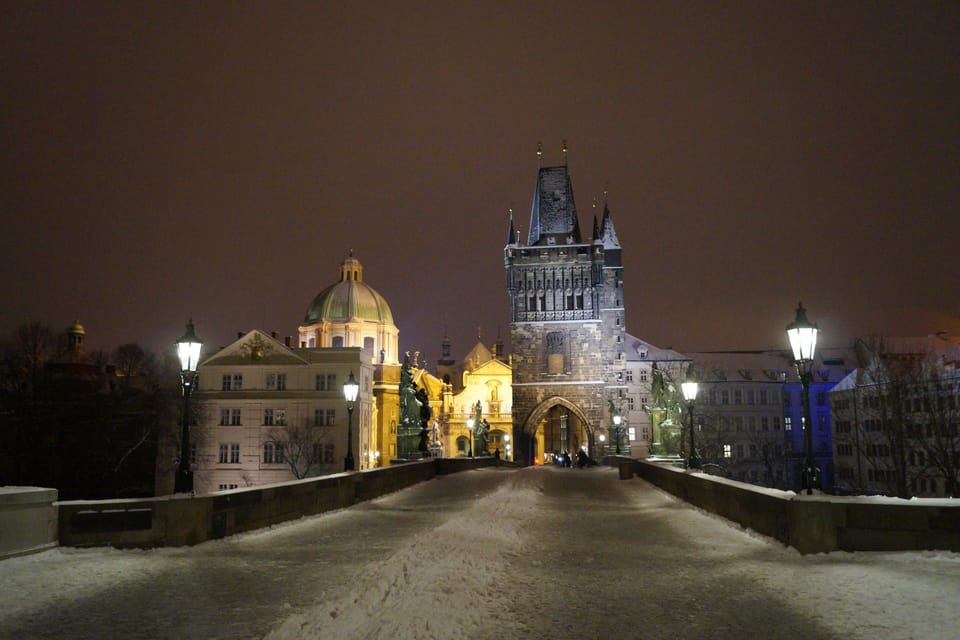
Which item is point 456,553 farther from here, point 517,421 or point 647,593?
point 517,421

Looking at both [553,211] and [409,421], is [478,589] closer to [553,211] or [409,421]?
[409,421]

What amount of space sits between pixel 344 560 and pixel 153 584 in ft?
8.17

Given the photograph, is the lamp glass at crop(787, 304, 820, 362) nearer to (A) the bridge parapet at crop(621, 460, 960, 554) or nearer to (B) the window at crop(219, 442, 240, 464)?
(A) the bridge parapet at crop(621, 460, 960, 554)

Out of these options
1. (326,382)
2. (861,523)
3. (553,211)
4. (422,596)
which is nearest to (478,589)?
(422,596)

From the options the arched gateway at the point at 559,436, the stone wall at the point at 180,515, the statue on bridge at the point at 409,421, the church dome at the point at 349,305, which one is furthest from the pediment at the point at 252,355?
the stone wall at the point at 180,515

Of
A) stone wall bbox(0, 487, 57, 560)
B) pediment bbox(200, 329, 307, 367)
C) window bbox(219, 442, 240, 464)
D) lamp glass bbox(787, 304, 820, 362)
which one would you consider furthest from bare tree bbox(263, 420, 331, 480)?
A: lamp glass bbox(787, 304, 820, 362)

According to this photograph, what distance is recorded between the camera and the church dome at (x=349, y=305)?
8519 cm

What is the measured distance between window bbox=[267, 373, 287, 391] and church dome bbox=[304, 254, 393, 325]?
1946 centimetres

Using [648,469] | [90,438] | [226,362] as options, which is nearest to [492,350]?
[226,362]

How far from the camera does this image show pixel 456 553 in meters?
10.4

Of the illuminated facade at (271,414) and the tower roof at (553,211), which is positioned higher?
the tower roof at (553,211)

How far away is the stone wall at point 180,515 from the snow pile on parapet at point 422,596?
318 centimetres

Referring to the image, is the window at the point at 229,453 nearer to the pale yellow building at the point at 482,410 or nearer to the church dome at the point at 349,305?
the church dome at the point at 349,305

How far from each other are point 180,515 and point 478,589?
16.6ft
